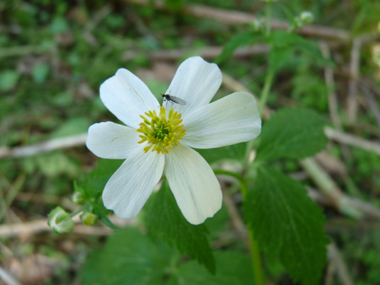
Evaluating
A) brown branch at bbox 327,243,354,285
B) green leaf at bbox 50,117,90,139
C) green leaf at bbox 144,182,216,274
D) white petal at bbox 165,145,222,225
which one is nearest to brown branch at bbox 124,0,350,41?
green leaf at bbox 50,117,90,139

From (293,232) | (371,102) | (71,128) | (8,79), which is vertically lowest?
(71,128)

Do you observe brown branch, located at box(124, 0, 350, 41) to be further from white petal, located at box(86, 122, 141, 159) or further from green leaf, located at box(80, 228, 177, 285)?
white petal, located at box(86, 122, 141, 159)

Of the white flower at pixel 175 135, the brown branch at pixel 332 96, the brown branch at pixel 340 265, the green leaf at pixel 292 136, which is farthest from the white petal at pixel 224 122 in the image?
the brown branch at pixel 332 96

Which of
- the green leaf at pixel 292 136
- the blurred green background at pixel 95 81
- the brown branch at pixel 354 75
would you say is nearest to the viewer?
the green leaf at pixel 292 136

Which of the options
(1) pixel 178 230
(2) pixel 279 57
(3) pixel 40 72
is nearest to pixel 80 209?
(1) pixel 178 230

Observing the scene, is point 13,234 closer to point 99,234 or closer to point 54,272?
point 54,272

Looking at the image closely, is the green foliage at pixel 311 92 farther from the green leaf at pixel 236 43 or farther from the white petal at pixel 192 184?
the white petal at pixel 192 184

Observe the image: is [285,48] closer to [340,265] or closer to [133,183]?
[133,183]

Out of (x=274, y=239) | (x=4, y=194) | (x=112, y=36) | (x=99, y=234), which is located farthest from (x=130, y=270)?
(x=112, y=36)
